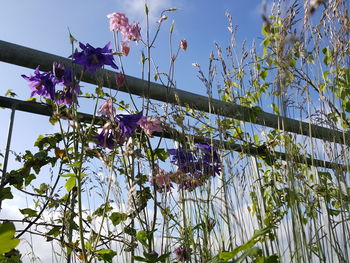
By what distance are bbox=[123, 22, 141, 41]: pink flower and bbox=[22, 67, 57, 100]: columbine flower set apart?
0.31 meters

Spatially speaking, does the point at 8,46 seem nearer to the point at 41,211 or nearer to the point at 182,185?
the point at 41,211

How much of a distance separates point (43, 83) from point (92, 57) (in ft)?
0.56

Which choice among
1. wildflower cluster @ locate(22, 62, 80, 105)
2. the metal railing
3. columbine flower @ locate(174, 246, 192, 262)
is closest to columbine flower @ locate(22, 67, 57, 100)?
wildflower cluster @ locate(22, 62, 80, 105)

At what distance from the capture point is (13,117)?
1.59 meters

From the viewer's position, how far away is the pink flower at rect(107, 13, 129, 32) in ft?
4.85

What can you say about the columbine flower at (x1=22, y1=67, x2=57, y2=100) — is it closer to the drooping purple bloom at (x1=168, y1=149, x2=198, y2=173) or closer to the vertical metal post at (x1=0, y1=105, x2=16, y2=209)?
the vertical metal post at (x1=0, y1=105, x2=16, y2=209)

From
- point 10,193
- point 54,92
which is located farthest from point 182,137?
point 10,193

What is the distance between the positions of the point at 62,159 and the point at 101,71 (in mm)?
388

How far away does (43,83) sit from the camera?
1.32 metres

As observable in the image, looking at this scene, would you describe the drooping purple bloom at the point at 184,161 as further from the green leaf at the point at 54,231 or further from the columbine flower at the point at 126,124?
the green leaf at the point at 54,231

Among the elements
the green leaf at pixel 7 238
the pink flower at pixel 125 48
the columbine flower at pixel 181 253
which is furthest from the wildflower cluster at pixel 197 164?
the green leaf at pixel 7 238

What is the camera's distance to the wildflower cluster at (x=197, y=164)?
137cm

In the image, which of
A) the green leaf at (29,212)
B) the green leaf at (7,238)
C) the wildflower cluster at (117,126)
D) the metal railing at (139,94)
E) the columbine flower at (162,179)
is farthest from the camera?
the green leaf at (29,212)

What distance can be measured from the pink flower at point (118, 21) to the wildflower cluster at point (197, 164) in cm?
46
